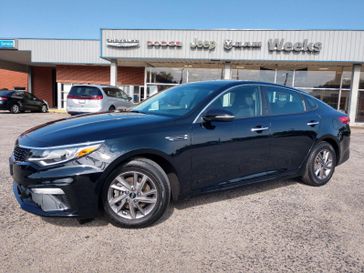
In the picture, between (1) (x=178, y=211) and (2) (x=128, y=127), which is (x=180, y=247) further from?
(2) (x=128, y=127)

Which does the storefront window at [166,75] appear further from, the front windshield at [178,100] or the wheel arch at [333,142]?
the front windshield at [178,100]

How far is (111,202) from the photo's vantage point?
2990 mm

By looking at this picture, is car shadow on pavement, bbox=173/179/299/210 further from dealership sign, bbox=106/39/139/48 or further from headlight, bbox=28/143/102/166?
dealership sign, bbox=106/39/139/48

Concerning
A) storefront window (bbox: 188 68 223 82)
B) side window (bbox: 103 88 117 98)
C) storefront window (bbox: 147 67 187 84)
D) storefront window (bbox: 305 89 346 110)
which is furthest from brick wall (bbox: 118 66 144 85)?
storefront window (bbox: 305 89 346 110)

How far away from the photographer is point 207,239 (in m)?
2.91

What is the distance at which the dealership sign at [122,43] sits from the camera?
16.6 meters

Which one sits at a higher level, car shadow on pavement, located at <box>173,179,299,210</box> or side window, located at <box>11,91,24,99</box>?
side window, located at <box>11,91,24,99</box>

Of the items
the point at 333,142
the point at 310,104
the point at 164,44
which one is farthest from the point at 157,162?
the point at 164,44

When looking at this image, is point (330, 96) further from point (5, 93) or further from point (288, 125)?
point (5, 93)

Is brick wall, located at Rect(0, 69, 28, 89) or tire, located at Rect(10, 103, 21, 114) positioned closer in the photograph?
tire, located at Rect(10, 103, 21, 114)

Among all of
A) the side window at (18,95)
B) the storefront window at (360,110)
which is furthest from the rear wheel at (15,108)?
the storefront window at (360,110)

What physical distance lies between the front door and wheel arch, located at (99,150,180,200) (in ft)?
0.74

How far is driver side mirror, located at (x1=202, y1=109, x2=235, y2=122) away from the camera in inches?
131

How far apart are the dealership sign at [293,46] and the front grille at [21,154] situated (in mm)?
14881
